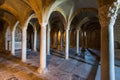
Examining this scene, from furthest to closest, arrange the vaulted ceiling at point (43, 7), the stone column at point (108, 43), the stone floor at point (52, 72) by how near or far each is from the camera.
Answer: the vaulted ceiling at point (43, 7)
the stone floor at point (52, 72)
the stone column at point (108, 43)

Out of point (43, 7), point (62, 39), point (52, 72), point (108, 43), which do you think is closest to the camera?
point (108, 43)

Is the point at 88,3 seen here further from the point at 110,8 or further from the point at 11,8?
the point at 11,8

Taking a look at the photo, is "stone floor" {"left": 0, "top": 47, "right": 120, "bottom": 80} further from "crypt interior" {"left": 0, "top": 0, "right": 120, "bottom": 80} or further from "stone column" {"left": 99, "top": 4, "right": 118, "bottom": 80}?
"stone column" {"left": 99, "top": 4, "right": 118, "bottom": 80}

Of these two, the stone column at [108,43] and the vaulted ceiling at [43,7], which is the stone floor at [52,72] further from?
the vaulted ceiling at [43,7]

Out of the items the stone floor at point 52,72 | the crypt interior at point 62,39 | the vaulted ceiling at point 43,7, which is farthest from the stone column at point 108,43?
the vaulted ceiling at point 43,7

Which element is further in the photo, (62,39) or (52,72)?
(62,39)

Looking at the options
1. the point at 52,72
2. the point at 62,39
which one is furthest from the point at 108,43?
the point at 62,39

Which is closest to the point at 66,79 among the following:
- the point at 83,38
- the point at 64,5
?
the point at 64,5

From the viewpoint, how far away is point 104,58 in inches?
99.8

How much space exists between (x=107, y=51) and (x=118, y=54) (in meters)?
6.92

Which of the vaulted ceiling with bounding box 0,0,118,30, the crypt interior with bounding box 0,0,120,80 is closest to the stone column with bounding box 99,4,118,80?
the crypt interior with bounding box 0,0,120,80

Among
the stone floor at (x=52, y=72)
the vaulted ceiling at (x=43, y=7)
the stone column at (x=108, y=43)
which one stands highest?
the vaulted ceiling at (x=43, y=7)

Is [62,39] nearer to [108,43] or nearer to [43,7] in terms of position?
[43,7]

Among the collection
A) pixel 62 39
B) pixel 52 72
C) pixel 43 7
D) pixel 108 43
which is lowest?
pixel 52 72
